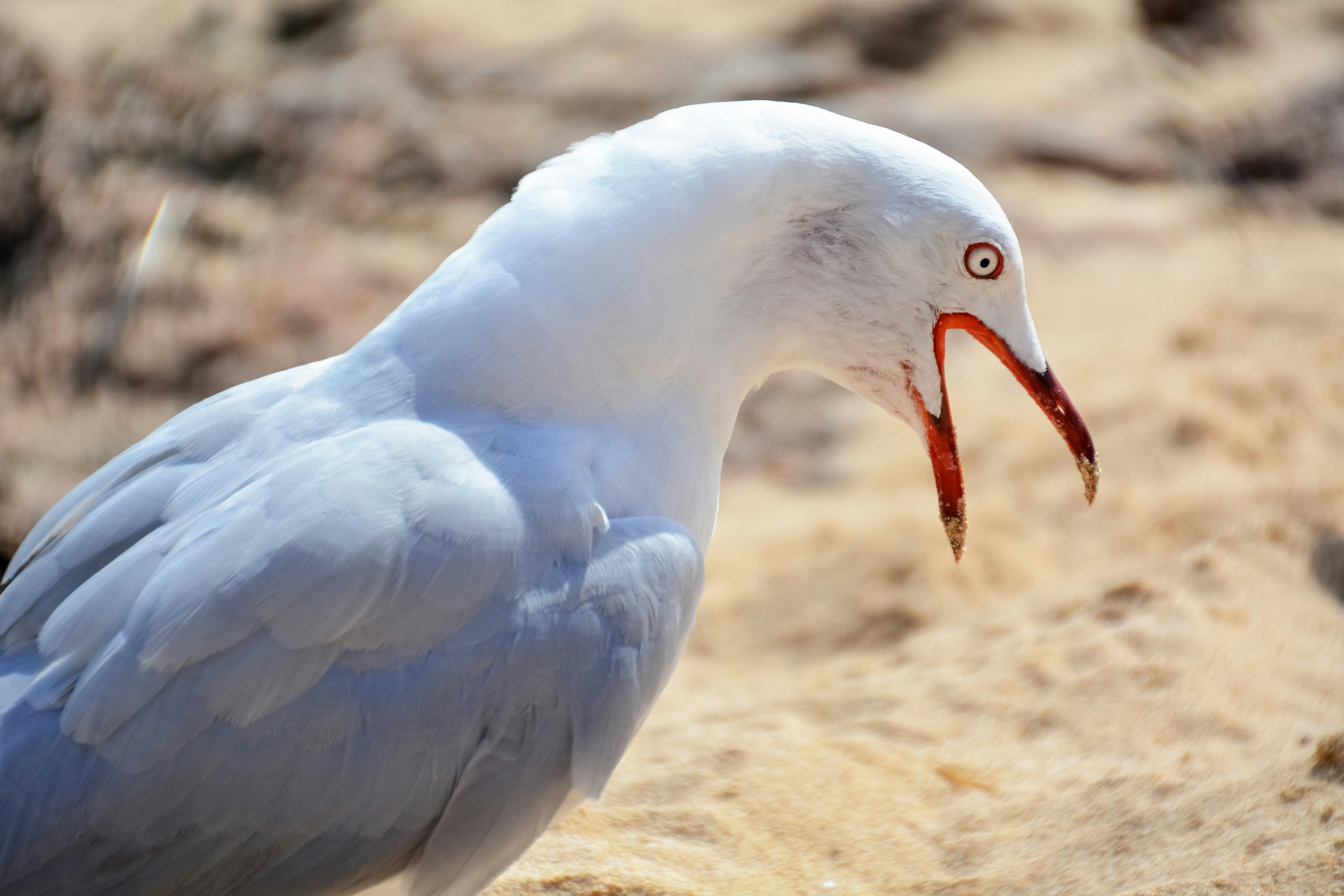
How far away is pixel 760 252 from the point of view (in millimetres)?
2223

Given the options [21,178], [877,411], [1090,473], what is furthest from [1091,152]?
[21,178]

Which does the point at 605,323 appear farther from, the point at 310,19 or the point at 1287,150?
the point at 310,19

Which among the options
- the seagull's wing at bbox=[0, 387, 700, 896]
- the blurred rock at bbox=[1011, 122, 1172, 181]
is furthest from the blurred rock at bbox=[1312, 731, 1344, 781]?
the blurred rock at bbox=[1011, 122, 1172, 181]

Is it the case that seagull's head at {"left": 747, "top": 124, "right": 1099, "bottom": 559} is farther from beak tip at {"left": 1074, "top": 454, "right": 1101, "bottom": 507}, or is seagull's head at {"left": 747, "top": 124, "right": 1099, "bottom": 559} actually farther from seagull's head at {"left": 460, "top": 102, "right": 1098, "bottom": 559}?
beak tip at {"left": 1074, "top": 454, "right": 1101, "bottom": 507}

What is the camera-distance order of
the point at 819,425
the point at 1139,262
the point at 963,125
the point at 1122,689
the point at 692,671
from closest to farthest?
the point at 1122,689 < the point at 692,671 < the point at 819,425 < the point at 1139,262 < the point at 963,125

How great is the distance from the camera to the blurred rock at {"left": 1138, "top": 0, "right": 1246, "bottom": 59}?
25.4ft

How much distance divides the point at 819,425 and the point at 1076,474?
1.25 m

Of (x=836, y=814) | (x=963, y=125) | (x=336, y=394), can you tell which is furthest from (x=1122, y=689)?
(x=963, y=125)

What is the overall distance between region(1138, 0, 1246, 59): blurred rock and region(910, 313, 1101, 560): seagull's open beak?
6.23 meters

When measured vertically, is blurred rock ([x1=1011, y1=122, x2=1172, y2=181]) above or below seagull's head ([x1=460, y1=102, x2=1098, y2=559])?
below

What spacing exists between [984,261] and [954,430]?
1.37 ft

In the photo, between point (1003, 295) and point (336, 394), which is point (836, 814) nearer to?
point (1003, 295)

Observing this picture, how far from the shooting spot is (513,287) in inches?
84.0

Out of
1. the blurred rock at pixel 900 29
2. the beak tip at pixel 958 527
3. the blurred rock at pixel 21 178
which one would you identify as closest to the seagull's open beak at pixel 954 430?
the beak tip at pixel 958 527
